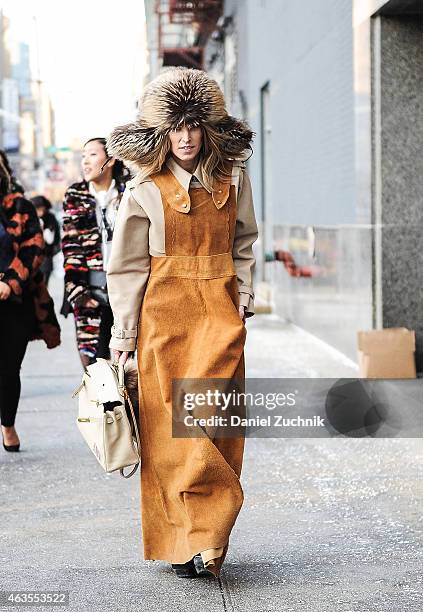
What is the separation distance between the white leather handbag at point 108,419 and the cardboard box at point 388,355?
13.9 ft

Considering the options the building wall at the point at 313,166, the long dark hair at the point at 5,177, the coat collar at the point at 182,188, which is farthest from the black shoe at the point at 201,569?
the building wall at the point at 313,166

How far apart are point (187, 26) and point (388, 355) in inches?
833

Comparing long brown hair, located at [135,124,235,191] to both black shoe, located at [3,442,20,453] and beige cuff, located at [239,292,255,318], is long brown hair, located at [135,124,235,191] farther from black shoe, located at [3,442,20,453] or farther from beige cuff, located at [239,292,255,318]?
black shoe, located at [3,442,20,453]

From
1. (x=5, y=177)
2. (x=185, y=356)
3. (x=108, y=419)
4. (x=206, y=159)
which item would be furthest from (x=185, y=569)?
(x=5, y=177)

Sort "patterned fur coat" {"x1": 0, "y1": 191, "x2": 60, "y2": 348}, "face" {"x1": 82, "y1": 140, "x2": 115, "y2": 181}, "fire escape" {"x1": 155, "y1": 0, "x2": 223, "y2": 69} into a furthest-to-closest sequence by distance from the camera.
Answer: "fire escape" {"x1": 155, "y1": 0, "x2": 223, "y2": 69} < "patterned fur coat" {"x1": 0, "y1": 191, "x2": 60, "y2": 348} < "face" {"x1": 82, "y1": 140, "x2": 115, "y2": 181}

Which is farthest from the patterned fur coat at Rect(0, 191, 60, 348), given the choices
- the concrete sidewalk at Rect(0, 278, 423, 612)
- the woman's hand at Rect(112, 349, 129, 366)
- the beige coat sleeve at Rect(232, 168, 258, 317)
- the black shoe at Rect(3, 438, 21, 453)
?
the beige coat sleeve at Rect(232, 168, 258, 317)

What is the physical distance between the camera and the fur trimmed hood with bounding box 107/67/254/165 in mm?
4617

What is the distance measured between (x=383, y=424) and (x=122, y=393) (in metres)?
3.48

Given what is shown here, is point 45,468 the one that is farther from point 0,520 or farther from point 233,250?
point 233,250

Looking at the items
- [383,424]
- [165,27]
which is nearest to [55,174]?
[165,27]

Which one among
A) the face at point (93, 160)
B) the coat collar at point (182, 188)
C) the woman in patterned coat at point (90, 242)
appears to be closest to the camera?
the coat collar at point (182, 188)

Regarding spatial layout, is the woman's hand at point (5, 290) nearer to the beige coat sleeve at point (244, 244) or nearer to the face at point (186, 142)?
the beige coat sleeve at point (244, 244)

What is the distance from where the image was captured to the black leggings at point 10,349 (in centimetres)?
714

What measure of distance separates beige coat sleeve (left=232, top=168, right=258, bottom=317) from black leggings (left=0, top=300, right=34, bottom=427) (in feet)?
8.55
